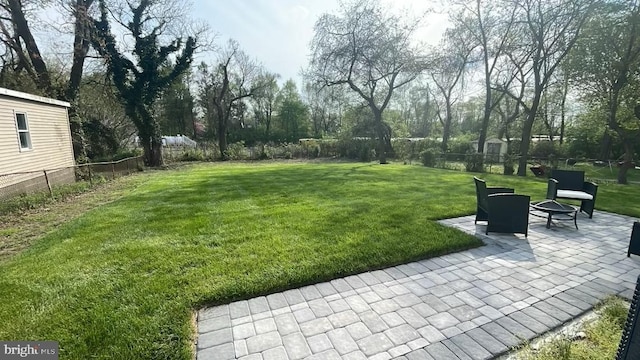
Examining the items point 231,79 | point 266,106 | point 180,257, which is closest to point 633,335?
point 180,257

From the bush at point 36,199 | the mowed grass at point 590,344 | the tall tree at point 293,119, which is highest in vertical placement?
the tall tree at point 293,119

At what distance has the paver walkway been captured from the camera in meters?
2.16

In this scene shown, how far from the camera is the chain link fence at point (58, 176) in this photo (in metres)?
7.30

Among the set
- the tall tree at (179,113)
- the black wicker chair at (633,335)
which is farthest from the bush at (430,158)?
the tall tree at (179,113)

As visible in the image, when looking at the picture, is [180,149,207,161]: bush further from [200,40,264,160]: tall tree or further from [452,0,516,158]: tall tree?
[452,0,516,158]: tall tree

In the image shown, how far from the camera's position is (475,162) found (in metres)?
14.1

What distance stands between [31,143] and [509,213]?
522 inches

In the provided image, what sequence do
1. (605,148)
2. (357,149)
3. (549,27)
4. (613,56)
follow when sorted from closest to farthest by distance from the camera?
(613,56) → (549,27) → (605,148) → (357,149)

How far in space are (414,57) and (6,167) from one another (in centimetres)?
1932

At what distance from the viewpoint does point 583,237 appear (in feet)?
15.1
